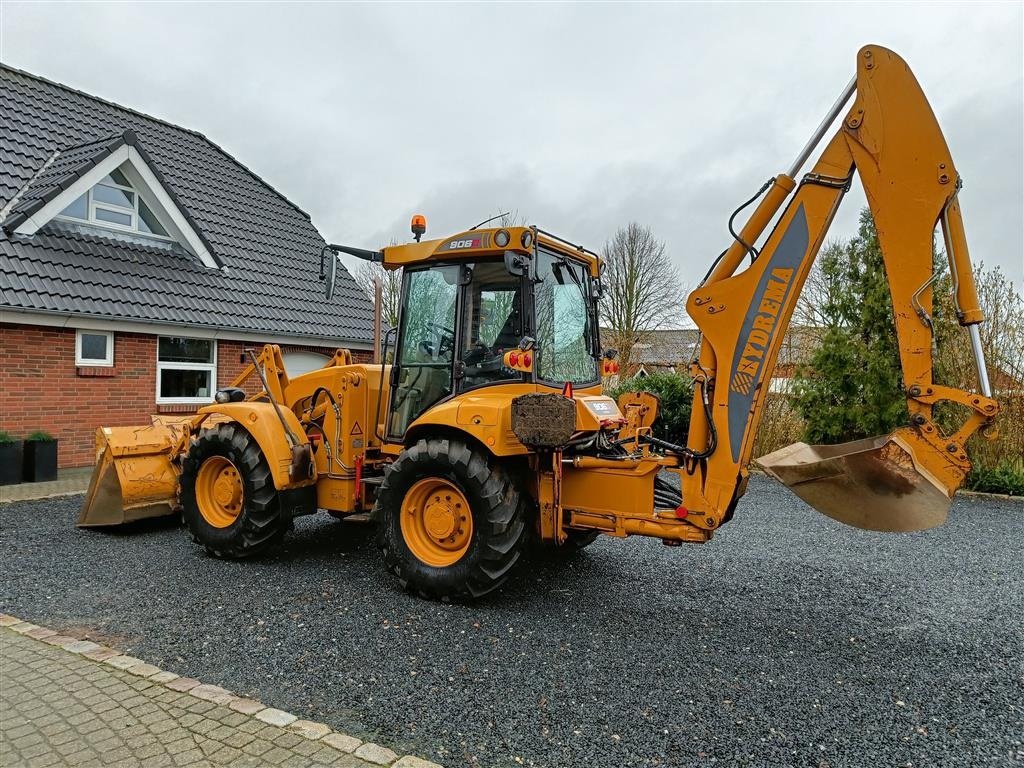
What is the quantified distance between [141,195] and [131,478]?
6.79m

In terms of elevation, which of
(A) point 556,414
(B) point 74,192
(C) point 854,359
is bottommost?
(A) point 556,414

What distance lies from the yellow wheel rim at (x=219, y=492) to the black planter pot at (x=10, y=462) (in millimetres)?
4331

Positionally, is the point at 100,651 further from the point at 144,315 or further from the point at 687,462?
the point at 144,315

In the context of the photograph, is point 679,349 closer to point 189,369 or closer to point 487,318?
point 189,369

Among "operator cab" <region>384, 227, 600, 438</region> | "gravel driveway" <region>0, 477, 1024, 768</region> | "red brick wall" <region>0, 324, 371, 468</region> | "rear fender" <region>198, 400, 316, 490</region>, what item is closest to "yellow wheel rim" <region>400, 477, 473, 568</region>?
"gravel driveway" <region>0, 477, 1024, 768</region>

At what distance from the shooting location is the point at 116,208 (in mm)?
10594

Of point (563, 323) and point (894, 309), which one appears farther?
point (563, 323)

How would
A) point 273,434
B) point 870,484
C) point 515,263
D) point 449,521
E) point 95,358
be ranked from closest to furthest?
point 870,484
point 515,263
point 449,521
point 273,434
point 95,358

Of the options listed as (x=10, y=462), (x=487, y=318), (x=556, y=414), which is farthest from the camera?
(x=10, y=462)

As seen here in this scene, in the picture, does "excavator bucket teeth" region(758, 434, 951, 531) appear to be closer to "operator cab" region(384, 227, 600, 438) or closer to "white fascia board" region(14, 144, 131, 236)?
"operator cab" region(384, 227, 600, 438)

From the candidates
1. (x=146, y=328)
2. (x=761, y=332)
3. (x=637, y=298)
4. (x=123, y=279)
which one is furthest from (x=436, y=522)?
(x=637, y=298)

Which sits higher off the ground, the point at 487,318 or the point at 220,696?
the point at 487,318

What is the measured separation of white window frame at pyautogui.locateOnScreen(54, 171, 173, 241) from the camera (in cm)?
1017

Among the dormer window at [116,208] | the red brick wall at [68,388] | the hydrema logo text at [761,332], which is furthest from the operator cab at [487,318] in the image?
the dormer window at [116,208]
